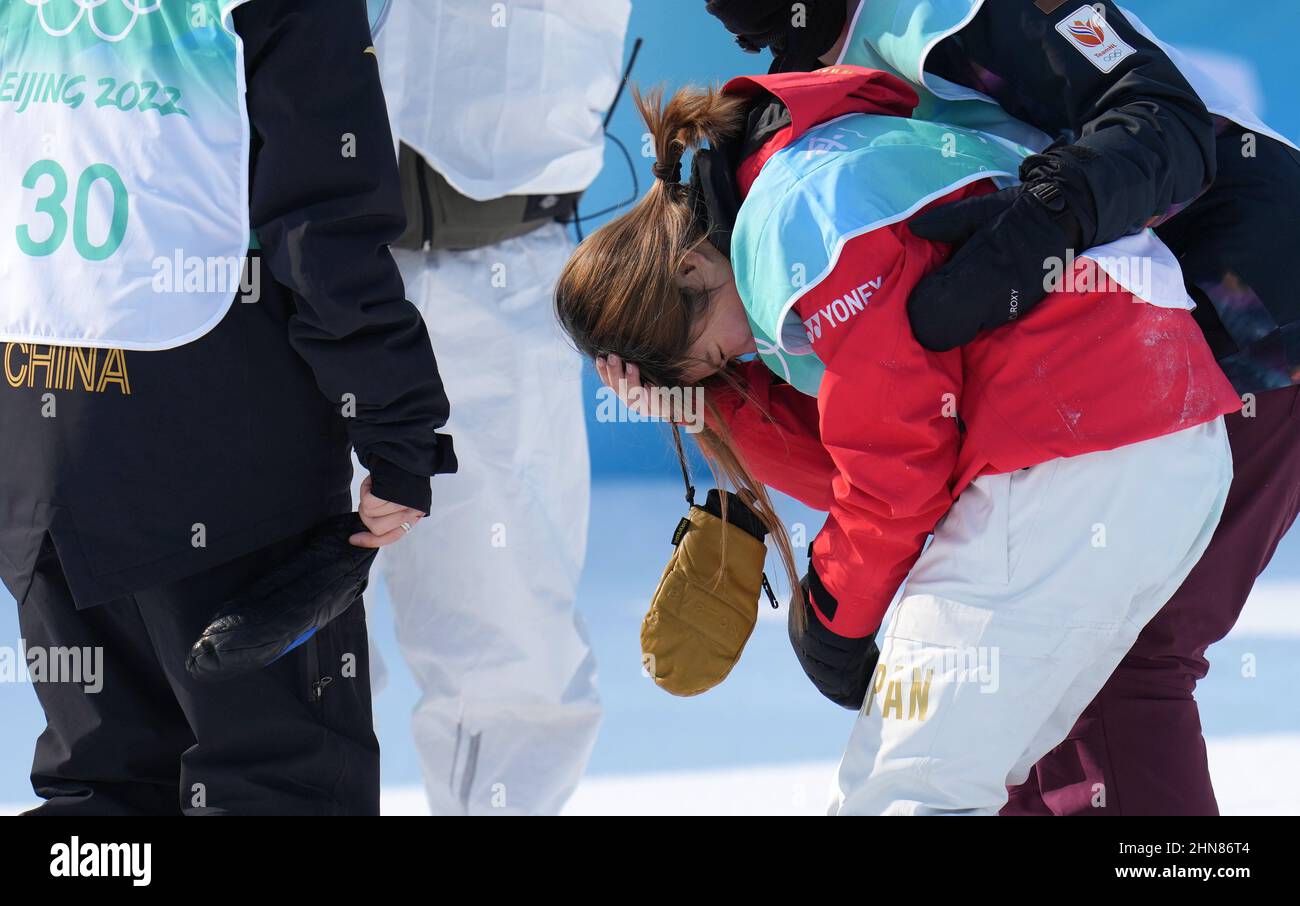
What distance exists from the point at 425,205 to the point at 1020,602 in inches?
44.4

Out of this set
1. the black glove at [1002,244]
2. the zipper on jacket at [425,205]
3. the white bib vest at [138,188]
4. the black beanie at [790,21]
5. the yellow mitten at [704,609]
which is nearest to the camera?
the black glove at [1002,244]

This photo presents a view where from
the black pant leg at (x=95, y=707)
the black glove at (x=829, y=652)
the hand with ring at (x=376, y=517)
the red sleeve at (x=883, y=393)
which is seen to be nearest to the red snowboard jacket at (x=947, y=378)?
the red sleeve at (x=883, y=393)

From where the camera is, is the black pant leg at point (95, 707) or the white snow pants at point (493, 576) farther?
the white snow pants at point (493, 576)

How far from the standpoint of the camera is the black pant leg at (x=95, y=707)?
1.48 m

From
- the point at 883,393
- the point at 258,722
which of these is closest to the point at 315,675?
the point at 258,722

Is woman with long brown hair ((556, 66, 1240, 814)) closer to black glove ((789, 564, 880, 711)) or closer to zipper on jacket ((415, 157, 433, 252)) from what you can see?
black glove ((789, 564, 880, 711))

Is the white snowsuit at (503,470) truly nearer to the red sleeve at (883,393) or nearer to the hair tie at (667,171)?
the hair tie at (667,171)

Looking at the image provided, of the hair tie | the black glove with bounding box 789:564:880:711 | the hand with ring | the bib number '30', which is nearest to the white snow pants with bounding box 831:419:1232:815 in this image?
the black glove with bounding box 789:564:880:711

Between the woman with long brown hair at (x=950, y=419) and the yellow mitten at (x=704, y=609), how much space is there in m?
0.23

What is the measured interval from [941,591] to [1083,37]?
52 centimetres

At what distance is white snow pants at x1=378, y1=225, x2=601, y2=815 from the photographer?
2135 mm

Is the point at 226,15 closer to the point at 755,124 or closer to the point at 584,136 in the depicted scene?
the point at 755,124

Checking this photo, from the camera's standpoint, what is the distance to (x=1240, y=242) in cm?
138

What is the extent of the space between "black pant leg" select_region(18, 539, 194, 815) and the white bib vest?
26 centimetres
